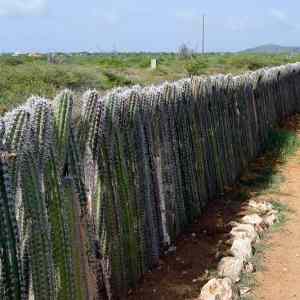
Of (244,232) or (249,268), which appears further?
(244,232)

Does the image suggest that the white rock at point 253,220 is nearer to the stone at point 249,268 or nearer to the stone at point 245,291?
the stone at point 249,268

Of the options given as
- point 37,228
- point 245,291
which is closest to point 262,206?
point 245,291

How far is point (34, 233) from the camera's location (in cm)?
353

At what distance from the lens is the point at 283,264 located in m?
5.95

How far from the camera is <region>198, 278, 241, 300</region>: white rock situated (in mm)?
4824

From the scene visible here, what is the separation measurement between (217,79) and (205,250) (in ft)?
11.1

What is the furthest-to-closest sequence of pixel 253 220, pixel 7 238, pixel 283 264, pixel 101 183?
pixel 253 220, pixel 283 264, pixel 101 183, pixel 7 238

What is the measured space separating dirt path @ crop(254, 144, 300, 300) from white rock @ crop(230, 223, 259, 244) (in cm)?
18

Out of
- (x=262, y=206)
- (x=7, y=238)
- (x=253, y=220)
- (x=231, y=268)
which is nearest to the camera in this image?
(x=7, y=238)

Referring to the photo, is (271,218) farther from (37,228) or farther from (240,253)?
(37,228)

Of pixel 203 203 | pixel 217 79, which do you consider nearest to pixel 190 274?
pixel 203 203

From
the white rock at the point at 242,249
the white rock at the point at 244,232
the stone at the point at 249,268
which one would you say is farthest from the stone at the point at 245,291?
the white rock at the point at 244,232

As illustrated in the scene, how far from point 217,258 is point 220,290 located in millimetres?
1131

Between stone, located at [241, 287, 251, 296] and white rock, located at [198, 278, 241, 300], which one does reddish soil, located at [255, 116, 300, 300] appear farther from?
white rock, located at [198, 278, 241, 300]
